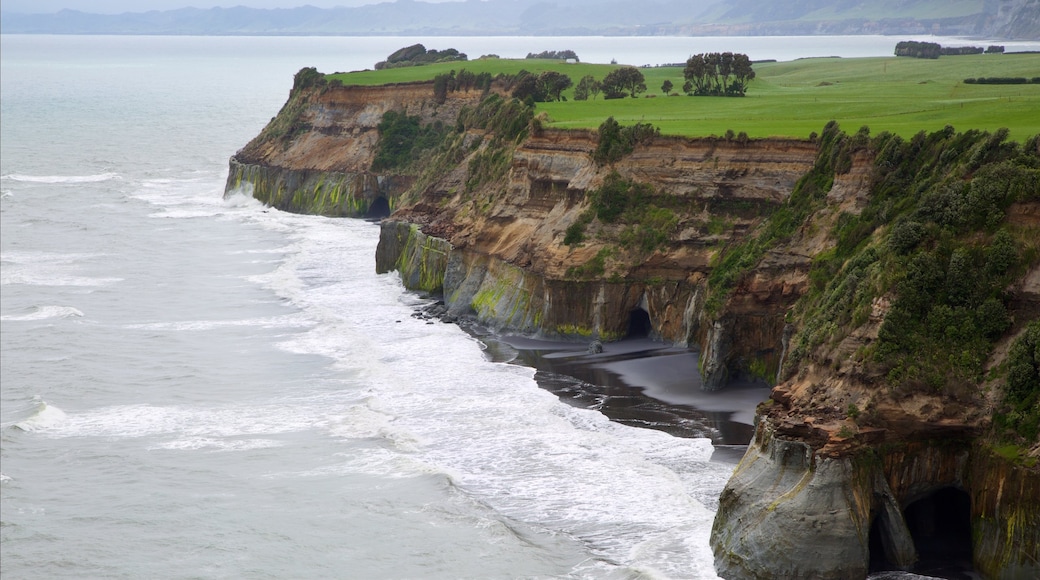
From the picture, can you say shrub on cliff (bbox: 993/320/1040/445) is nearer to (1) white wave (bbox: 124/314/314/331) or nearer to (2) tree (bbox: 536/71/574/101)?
(1) white wave (bbox: 124/314/314/331)

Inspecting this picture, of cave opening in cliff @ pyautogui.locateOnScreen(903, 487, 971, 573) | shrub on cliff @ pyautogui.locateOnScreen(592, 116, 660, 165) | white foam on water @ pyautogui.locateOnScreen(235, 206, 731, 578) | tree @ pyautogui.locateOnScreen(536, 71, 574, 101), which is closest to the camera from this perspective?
cave opening in cliff @ pyautogui.locateOnScreen(903, 487, 971, 573)

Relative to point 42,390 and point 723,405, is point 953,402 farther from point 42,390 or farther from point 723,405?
point 42,390

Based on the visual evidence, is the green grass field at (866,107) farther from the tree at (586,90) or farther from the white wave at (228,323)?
the white wave at (228,323)

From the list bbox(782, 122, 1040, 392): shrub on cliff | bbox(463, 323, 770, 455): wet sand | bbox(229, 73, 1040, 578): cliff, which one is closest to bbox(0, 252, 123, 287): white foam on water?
bbox(229, 73, 1040, 578): cliff

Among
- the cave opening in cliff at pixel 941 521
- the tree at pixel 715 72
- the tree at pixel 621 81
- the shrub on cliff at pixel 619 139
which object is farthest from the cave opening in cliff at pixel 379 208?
the cave opening in cliff at pixel 941 521

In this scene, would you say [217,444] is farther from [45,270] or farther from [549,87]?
[549,87]
